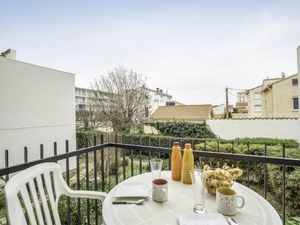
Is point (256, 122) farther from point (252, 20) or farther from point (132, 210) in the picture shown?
point (132, 210)

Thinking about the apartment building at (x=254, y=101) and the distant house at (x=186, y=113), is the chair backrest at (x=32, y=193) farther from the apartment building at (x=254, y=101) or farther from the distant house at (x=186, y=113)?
the apartment building at (x=254, y=101)

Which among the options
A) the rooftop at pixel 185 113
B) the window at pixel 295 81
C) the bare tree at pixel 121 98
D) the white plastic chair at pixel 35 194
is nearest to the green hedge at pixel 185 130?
the bare tree at pixel 121 98

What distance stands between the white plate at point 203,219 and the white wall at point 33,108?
21.3 feet

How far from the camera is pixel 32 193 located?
0.99 m

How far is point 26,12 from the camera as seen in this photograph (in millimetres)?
4578

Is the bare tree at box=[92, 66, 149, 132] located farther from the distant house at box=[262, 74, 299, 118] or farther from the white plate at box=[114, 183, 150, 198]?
the distant house at box=[262, 74, 299, 118]

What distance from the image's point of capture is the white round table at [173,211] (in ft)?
2.58

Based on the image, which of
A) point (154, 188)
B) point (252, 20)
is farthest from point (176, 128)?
point (154, 188)

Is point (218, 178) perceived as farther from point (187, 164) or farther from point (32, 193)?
point (32, 193)

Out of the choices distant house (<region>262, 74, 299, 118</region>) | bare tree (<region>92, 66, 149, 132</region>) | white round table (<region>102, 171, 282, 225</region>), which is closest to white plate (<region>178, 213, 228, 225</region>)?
white round table (<region>102, 171, 282, 225</region>)

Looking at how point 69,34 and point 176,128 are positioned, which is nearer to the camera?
point 69,34

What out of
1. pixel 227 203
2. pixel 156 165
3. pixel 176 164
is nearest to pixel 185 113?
pixel 176 164

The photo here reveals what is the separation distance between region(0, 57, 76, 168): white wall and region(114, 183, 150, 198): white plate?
6.05 m

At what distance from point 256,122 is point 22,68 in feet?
36.2
